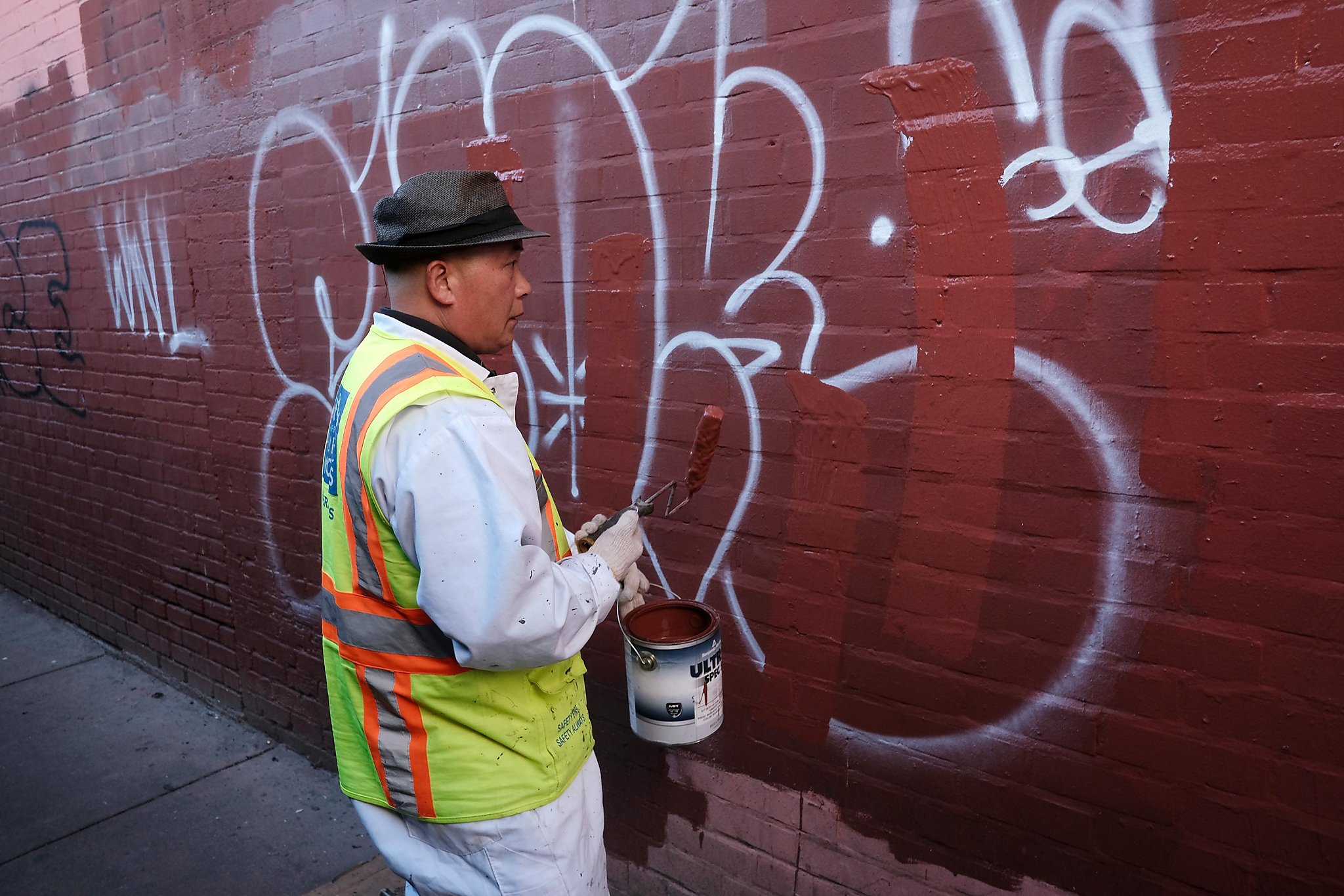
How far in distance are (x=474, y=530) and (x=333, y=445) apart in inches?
18.1

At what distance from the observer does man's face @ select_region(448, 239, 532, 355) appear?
Answer: 1.79 meters

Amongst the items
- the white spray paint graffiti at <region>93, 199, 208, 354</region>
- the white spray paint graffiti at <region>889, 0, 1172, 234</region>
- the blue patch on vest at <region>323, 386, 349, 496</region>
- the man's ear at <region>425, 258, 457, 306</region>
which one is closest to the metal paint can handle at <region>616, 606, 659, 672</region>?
the blue patch on vest at <region>323, 386, 349, 496</region>

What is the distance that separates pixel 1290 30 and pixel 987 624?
4.23ft

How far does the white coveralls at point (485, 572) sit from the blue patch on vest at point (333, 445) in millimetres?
169

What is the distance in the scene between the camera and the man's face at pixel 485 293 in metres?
1.79

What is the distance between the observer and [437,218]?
1.73m

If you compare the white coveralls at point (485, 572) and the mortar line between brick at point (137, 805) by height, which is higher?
the white coveralls at point (485, 572)

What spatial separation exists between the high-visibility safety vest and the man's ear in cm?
12

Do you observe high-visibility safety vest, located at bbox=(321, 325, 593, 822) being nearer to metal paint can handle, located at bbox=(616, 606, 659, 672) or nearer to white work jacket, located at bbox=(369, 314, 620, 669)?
white work jacket, located at bbox=(369, 314, 620, 669)

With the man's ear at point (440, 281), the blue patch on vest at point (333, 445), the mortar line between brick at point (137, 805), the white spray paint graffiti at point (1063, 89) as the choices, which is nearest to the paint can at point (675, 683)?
the blue patch on vest at point (333, 445)

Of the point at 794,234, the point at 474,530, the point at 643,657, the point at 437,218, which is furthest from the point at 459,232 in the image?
the point at 643,657

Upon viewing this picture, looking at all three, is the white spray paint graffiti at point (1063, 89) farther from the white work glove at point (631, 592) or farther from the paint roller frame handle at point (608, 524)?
the white work glove at point (631, 592)

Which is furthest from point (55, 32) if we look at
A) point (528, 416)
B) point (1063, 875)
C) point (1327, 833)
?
point (1327, 833)

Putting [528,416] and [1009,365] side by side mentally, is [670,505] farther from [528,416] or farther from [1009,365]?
[1009,365]
